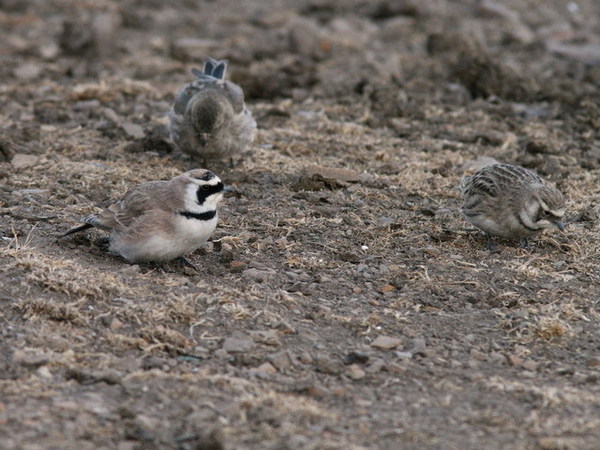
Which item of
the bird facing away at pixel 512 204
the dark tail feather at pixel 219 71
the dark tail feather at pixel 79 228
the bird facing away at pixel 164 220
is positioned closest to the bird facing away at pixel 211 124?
the dark tail feather at pixel 219 71

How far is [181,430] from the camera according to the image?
16.5 feet

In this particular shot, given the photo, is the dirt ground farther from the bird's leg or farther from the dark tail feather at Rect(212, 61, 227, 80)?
the dark tail feather at Rect(212, 61, 227, 80)

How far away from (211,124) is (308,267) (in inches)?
A: 108

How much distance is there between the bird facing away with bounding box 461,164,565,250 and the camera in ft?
25.5

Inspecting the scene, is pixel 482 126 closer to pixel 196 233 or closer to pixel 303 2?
pixel 196 233

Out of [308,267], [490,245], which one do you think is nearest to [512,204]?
[490,245]

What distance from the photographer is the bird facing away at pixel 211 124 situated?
975 centimetres

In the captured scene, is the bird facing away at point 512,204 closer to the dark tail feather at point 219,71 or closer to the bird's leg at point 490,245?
the bird's leg at point 490,245

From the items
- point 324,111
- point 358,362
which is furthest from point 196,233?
point 324,111

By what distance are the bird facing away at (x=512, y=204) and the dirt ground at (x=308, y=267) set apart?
0.21m

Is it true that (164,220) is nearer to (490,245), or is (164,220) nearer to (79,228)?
(79,228)

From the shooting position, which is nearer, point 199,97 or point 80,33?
point 199,97

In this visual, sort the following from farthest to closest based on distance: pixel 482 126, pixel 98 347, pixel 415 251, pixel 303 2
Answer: pixel 303 2, pixel 482 126, pixel 415 251, pixel 98 347

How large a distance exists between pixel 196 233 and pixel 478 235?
264 centimetres
